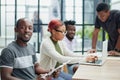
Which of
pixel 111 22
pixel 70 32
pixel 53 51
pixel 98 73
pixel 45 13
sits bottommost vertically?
pixel 98 73

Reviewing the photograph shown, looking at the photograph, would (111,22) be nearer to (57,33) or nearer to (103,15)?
(103,15)

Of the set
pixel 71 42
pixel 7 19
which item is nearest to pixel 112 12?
pixel 71 42

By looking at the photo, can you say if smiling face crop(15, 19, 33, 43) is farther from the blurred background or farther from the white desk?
the blurred background

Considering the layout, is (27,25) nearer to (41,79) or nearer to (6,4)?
(41,79)

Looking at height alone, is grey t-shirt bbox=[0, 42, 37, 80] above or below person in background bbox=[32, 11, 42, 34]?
below

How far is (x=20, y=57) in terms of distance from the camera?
6.07 feet

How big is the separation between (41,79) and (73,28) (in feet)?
5.48

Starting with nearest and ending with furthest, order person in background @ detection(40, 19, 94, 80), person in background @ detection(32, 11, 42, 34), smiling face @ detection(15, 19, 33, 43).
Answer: smiling face @ detection(15, 19, 33, 43) < person in background @ detection(40, 19, 94, 80) < person in background @ detection(32, 11, 42, 34)

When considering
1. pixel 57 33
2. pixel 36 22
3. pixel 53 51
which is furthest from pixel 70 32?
pixel 36 22

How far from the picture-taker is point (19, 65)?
6.02ft

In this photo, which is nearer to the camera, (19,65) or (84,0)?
(19,65)

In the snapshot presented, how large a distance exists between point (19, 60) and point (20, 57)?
28 millimetres

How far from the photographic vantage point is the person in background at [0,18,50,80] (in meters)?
1.74

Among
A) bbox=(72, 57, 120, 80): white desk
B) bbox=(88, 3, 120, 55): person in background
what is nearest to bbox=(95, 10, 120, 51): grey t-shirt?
bbox=(88, 3, 120, 55): person in background
